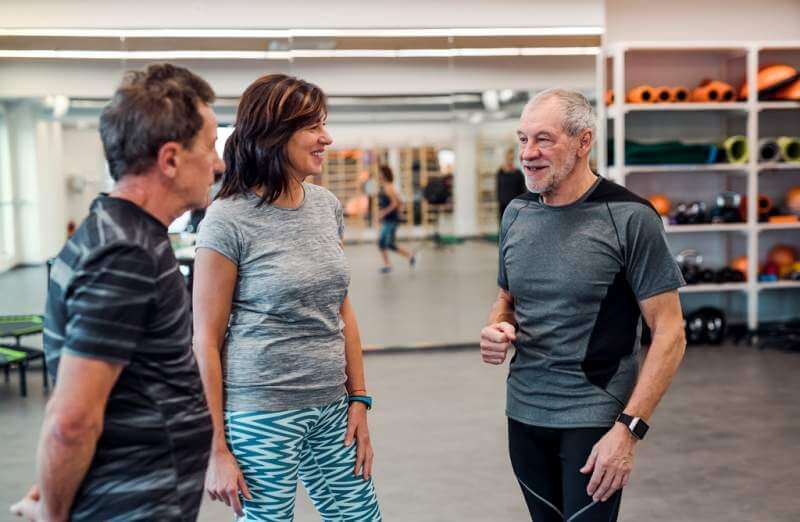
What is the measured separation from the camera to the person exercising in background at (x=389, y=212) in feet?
26.5

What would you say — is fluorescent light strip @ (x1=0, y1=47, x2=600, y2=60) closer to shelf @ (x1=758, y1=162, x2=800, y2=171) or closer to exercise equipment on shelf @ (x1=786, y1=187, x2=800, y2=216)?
shelf @ (x1=758, y1=162, x2=800, y2=171)

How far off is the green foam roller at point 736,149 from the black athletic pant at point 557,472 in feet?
19.5

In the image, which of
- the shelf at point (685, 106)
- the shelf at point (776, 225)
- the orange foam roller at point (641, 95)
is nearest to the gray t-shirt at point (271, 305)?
the shelf at point (685, 106)

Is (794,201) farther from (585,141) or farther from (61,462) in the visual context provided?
(61,462)

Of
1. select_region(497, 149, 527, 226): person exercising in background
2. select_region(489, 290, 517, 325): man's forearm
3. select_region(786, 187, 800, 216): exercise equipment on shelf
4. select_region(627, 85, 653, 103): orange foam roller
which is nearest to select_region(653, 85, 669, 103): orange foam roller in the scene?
A: select_region(627, 85, 653, 103): orange foam roller

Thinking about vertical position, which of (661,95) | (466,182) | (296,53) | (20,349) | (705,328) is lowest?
(705,328)

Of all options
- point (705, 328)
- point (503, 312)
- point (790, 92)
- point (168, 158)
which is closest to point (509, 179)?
point (705, 328)

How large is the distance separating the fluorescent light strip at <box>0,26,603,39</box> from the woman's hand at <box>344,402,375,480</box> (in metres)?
5.46

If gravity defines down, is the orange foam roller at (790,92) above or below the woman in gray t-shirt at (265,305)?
above

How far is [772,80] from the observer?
24.4 feet

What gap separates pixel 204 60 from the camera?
281 inches

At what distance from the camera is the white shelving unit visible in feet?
23.9

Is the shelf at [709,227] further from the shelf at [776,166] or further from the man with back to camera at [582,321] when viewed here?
the man with back to camera at [582,321]

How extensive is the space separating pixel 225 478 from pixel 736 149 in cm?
666
